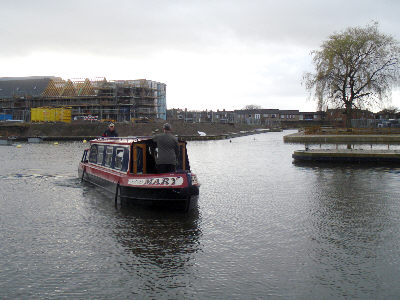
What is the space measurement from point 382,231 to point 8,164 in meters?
27.0

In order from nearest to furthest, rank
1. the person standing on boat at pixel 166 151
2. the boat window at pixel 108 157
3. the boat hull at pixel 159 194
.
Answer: the boat hull at pixel 159 194
the person standing on boat at pixel 166 151
the boat window at pixel 108 157

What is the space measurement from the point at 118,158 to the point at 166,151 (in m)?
3.83

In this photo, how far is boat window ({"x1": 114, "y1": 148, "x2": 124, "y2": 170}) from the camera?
16159 mm

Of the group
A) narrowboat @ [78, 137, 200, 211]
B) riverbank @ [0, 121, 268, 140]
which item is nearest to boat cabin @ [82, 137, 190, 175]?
narrowboat @ [78, 137, 200, 211]

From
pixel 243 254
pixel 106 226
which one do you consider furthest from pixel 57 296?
pixel 106 226

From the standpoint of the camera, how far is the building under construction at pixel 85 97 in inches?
3930

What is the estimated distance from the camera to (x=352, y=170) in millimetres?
25703

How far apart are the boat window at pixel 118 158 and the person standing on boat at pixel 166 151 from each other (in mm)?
2842

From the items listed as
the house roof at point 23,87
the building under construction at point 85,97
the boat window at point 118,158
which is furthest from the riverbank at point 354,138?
the house roof at point 23,87

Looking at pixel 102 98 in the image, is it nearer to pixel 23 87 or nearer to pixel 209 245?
pixel 23 87

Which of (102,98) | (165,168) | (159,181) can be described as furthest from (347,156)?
(102,98)

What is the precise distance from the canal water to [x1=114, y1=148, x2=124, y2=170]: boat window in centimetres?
141

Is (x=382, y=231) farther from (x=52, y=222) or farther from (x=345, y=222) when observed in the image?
(x=52, y=222)

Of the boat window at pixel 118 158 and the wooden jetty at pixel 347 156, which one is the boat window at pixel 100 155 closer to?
the boat window at pixel 118 158
